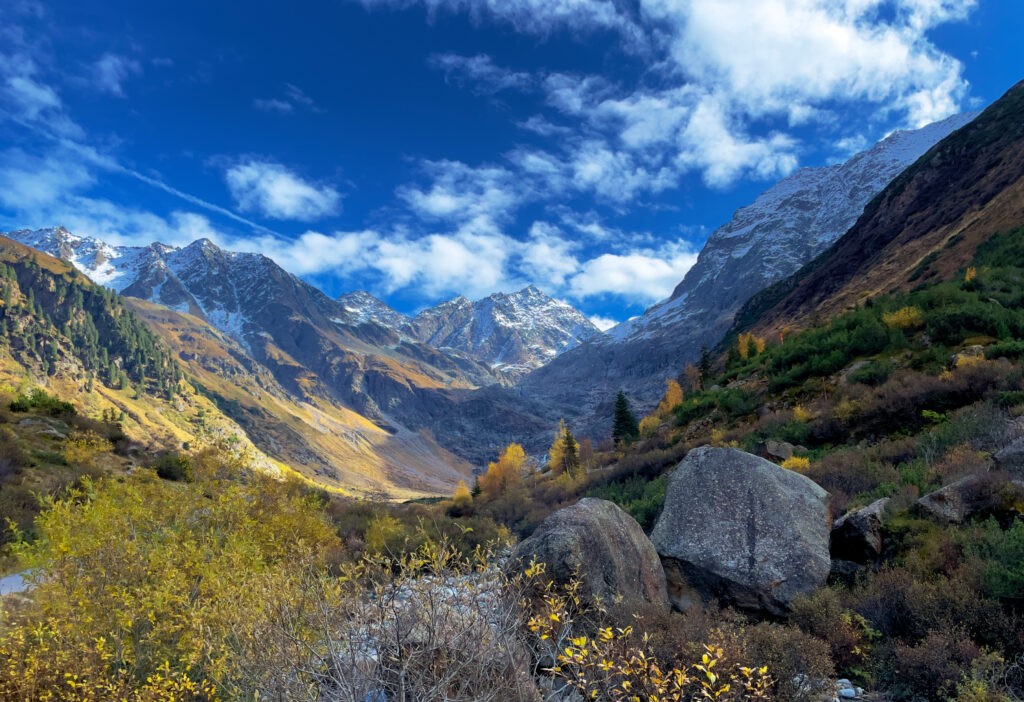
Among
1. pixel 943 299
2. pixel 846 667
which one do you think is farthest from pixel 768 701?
pixel 943 299

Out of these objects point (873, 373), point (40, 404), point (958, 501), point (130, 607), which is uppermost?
point (873, 373)

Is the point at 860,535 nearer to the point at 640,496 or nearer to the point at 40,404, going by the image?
the point at 640,496

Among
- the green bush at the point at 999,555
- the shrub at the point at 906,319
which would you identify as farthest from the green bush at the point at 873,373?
the green bush at the point at 999,555

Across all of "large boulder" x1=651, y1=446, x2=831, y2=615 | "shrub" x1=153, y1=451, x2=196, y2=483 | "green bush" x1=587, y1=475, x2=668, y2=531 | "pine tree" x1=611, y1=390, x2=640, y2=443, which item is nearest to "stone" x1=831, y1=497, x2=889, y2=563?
"large boulder" x1=651, y1=446, x2=831, y2=615

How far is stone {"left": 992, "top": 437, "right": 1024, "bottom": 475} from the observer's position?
26.3 feet

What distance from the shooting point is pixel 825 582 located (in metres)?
8.35

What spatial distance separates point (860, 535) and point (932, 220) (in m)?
81.3

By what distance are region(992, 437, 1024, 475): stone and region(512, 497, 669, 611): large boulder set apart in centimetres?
627

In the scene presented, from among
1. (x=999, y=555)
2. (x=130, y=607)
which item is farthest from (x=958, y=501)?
(x=130, y=607)

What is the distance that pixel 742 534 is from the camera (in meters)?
9.38

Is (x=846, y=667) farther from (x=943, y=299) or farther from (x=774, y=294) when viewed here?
(x=774, y=294)

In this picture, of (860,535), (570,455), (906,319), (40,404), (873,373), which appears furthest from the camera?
(570,455)

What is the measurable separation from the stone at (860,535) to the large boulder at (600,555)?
3.53m

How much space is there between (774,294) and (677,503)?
446 ft
